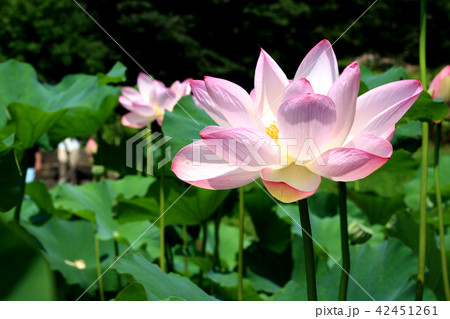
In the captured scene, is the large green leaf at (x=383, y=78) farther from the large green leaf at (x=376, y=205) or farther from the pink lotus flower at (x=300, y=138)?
the large green leaf at (x=376, y=205)

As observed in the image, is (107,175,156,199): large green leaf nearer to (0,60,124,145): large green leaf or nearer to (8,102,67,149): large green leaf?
(0,60,124,145): large green leaf

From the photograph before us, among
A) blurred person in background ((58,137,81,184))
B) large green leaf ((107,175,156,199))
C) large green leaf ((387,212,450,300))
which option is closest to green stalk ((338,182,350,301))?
large green leaf ((387,212,450,300))

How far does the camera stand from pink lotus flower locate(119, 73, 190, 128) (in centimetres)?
105

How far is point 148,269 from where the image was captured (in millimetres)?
554

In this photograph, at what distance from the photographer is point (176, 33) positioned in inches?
233

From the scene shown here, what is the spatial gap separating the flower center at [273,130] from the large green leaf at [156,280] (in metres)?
0.20

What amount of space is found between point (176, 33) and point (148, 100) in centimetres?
502

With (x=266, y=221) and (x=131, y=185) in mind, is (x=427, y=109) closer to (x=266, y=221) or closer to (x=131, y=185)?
(x=266, y=221)

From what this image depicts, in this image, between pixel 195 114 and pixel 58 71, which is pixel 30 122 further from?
pixel 58 71

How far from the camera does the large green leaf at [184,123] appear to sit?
0.60 metres

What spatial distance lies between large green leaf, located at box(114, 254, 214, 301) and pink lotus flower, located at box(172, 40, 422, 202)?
0.16m

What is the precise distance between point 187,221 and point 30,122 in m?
0.34

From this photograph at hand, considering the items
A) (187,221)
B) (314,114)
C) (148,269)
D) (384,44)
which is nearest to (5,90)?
(187,221)
